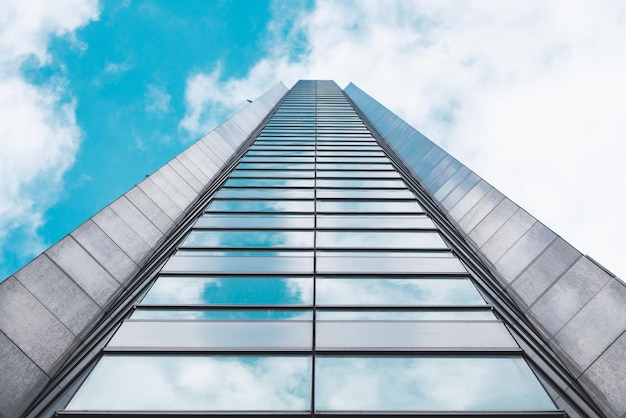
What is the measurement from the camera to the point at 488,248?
13.1 metres

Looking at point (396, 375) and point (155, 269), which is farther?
point (155, 269)

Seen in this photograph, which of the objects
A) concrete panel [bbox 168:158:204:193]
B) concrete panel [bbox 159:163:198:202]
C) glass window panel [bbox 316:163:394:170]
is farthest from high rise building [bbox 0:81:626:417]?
glass window panel [bbox 316:163:394:170]

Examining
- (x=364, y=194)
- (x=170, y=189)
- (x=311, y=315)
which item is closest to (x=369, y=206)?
(x=364, y=194)

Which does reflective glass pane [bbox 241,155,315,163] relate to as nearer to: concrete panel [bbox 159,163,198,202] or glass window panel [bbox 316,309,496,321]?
concrete panel [bbox 159,163,198,202]

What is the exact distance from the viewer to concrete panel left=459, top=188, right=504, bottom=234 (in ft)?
45.6

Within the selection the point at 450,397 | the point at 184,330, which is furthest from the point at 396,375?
the point at 184,330

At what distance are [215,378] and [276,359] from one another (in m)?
1.12

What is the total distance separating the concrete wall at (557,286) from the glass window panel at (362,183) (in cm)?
248

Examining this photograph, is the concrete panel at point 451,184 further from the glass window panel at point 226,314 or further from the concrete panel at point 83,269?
the concrete panel at point 83,269

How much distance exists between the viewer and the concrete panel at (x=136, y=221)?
12.7 metres

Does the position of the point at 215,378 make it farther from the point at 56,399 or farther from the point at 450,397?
the point at 450,397

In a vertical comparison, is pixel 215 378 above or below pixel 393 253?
below

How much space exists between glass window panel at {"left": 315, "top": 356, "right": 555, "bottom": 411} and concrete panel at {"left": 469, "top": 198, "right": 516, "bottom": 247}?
19.2 feet

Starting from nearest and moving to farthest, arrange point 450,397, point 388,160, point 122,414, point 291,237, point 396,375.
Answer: point 122,414, point 450,397, point 396,375, point 291,237, point 388,160
